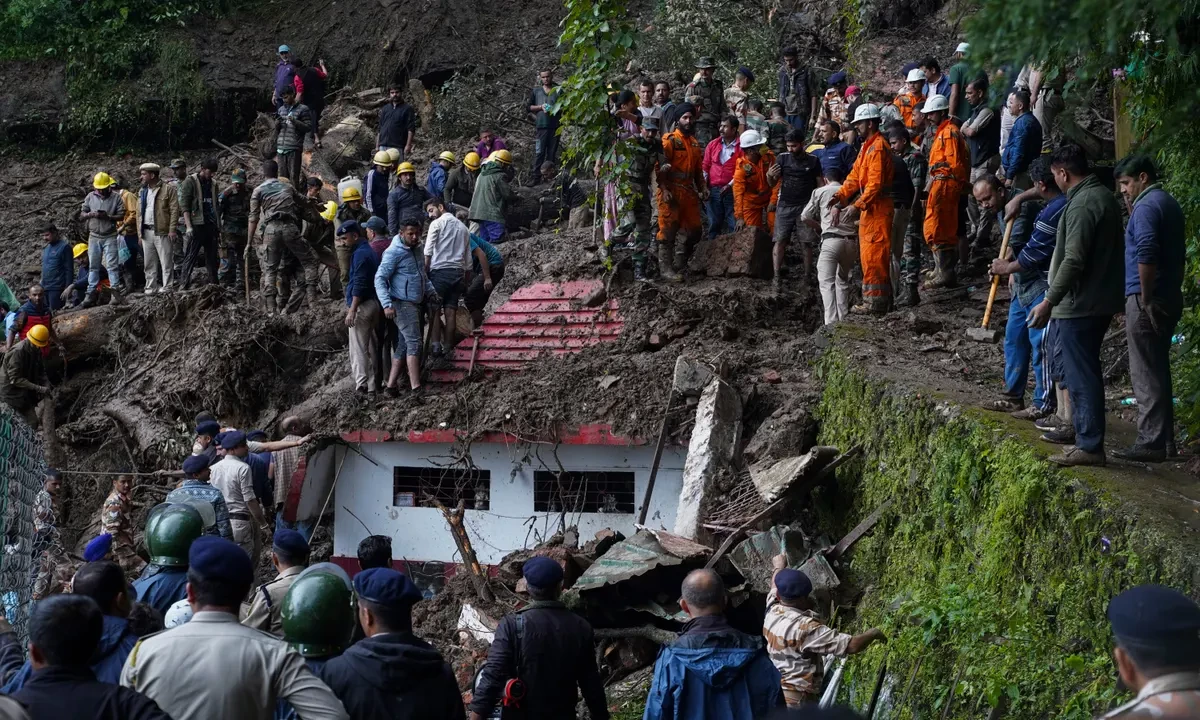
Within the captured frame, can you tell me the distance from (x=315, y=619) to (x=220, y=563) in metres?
0.52

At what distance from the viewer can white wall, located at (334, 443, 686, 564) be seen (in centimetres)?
1239

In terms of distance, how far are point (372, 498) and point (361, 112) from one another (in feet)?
41.5

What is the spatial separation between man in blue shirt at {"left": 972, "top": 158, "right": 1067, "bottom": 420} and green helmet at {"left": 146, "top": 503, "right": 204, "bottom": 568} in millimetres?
5381

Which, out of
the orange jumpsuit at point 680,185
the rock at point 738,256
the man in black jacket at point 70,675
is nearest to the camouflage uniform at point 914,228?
the rock at point 738,256

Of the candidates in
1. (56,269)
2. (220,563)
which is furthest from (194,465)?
(56,269)

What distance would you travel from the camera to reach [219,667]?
13.6 ft

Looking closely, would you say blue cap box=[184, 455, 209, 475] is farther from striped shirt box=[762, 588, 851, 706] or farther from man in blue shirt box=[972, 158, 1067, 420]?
man in blue shirt box=[972, 158, 1067, 420]

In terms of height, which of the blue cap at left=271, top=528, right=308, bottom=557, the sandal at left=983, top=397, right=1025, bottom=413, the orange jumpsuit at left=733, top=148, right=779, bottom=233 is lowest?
the blue cap at left=271, top=528, right=308, bottom=557

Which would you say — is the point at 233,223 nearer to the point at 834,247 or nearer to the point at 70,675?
the point at 834,247

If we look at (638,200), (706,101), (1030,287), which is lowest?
(1030,287)

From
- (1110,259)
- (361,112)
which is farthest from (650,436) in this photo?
(361,112)

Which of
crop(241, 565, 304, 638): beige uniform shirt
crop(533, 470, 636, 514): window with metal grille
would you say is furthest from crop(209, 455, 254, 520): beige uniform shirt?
crop(241, 565, 304, 638): beige uniform shirt

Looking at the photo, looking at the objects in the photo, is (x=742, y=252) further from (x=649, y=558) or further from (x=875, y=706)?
(x=875, y=706)

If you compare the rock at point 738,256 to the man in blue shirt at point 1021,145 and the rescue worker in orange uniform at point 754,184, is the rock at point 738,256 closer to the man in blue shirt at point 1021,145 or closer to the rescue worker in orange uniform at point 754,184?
the rescue worker in orange uniform at point 754,184
